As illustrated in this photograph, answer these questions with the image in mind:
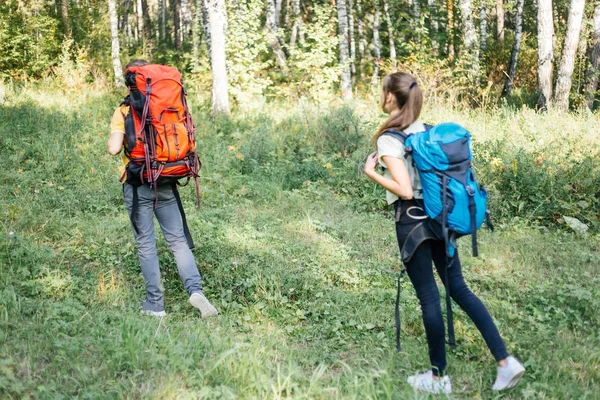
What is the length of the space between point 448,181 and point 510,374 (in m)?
1.31

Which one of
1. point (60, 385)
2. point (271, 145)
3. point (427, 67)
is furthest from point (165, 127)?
point (427, 67)

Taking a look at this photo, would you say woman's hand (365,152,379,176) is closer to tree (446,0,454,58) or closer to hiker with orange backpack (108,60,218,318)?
hiker with orange backpack (108,60,218,318)

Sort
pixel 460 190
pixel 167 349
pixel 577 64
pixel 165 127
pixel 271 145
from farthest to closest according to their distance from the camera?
pixel 577 64, pixel 271 145, pixel 165 127, pixel 167 349, pixel 460 190

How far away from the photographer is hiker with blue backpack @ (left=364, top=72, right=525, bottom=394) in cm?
318

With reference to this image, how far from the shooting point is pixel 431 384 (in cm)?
345

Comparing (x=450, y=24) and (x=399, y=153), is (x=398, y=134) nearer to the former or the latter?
(x=399, y=153)

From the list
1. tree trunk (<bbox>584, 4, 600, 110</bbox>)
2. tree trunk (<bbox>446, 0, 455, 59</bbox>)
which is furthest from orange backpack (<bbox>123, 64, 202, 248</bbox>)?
tree trunk (<bbox>446, 0, 455, 59</bbox>)

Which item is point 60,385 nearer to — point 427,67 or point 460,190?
point 460,190

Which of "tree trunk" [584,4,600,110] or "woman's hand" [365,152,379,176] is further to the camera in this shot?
"tree trunk" [584,4,600,110]

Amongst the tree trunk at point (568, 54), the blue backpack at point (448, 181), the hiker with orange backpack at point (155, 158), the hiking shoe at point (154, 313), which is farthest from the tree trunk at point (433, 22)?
the blue backpack at point (448, 181)

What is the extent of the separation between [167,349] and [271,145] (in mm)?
5935

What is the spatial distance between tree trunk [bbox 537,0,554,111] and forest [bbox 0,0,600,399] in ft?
0.11

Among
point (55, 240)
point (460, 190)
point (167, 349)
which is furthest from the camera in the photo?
point (55, 240)

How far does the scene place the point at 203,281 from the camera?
531 centimetres
